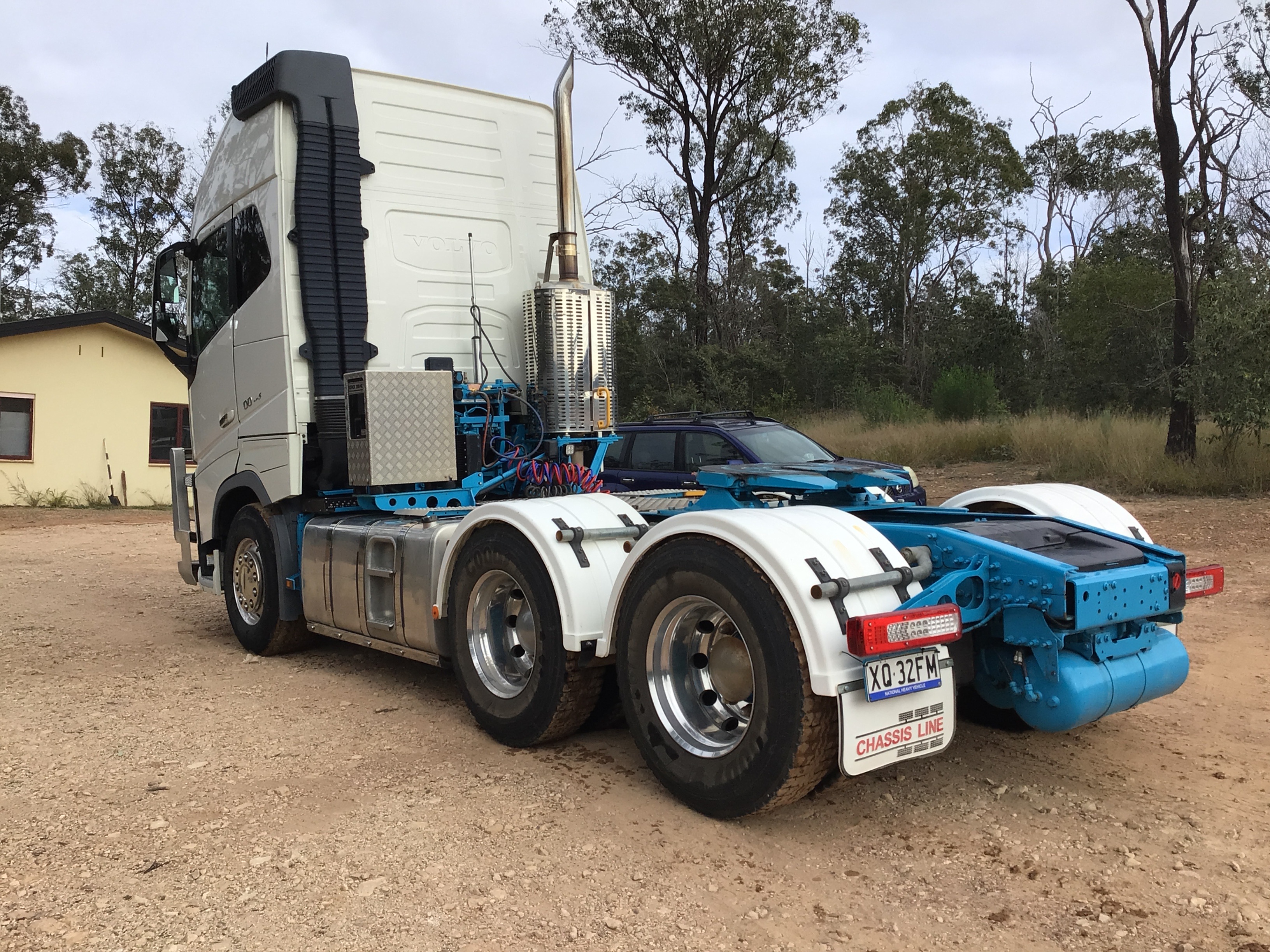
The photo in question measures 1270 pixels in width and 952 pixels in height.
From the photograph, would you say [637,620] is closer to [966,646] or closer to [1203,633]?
[966,646]

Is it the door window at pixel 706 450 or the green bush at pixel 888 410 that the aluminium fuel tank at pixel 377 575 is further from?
the green bush at pixel 888 410

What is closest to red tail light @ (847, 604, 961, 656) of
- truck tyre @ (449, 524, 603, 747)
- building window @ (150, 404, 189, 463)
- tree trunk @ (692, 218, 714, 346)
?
truck tyre @ (449, 524, 603, 747)

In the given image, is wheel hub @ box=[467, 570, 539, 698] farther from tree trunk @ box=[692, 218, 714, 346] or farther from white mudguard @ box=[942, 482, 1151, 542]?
tree trunk @ box=[692, 218, 714, 346]

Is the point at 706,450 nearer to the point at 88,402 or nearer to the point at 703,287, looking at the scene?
the point at 88,402

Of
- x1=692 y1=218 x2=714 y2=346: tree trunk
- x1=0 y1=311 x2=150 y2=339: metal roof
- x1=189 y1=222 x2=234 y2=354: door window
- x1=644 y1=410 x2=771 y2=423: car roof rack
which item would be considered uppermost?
x1=692 y1=218 x2=714 y2=346: tree trunk

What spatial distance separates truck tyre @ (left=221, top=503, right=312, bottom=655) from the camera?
22.7 feet

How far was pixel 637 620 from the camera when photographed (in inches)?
160

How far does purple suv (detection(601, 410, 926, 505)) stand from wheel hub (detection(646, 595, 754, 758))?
5958 millimetres

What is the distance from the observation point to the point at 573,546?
452 centimetres

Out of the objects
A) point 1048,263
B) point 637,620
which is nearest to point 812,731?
point 637,620

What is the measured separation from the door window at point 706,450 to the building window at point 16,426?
1602 cm

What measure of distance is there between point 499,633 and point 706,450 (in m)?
5.80

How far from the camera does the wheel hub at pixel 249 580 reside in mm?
7066

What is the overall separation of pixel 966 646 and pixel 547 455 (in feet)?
11.4
